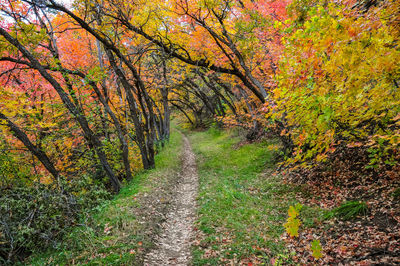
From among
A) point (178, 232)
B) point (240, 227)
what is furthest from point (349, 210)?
point (178, 232)

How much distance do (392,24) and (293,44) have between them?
2.12m

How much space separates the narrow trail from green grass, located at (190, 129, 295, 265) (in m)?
0.37

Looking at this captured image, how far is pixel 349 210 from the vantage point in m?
5.56

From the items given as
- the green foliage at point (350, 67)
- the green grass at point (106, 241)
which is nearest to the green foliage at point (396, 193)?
the green foliage at point (350, 67)

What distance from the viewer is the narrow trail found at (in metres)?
5.71

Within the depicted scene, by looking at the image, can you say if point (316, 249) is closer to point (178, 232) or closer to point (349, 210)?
point (349, 210)

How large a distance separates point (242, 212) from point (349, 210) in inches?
119

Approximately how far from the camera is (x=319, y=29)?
432 cm

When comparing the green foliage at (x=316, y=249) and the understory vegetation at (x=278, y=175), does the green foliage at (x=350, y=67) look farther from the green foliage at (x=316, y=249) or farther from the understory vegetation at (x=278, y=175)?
the green foliage at (x=316, y=249)

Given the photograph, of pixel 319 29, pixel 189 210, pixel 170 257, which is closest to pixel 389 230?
pixel 319 29

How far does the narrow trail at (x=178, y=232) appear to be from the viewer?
18.7 feet

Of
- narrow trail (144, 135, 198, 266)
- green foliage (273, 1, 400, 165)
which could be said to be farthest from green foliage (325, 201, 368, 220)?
narrow trail (144, 135, 198, 266)

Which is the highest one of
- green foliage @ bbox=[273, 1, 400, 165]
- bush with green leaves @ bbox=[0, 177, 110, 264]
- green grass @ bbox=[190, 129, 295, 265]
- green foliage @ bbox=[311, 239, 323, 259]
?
green foliage @ bbox=[273, 1, 400, 165]

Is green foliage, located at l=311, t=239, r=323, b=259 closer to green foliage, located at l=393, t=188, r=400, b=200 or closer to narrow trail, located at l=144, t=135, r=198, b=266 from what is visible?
green foliage, located at l=393, t=188, r=400, b=200
